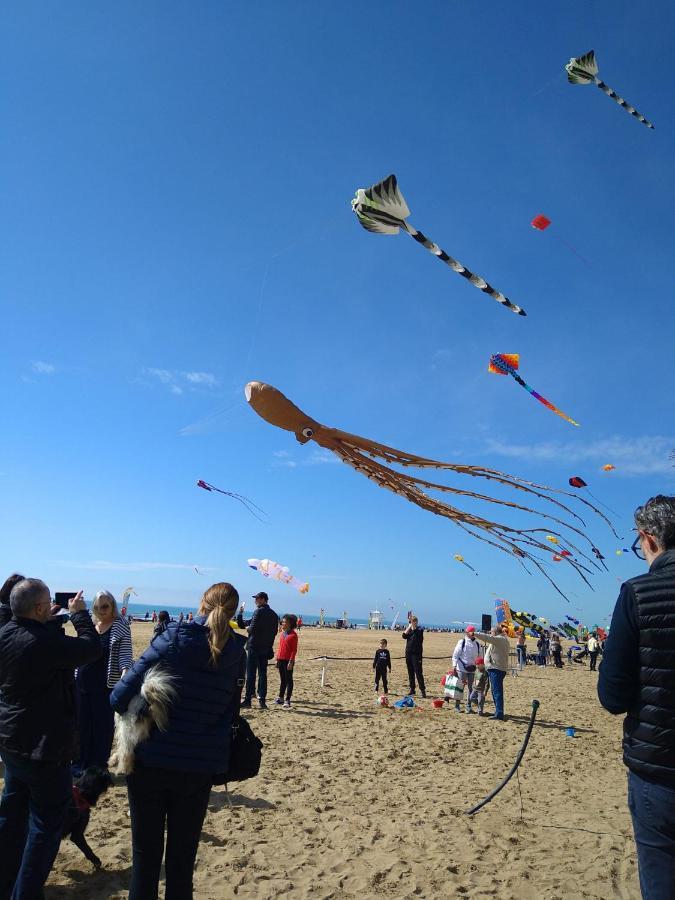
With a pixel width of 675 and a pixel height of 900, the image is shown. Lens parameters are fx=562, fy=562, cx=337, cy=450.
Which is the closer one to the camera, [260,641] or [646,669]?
[646,669]

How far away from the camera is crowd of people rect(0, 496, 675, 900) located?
199cm

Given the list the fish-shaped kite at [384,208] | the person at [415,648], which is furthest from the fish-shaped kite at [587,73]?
the person at [415,648]

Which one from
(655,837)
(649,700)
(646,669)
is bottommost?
(655,837)

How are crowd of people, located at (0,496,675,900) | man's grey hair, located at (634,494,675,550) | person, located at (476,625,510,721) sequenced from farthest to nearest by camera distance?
person, located at (476,625,510,721)
man's grey hair, located at (634,494,675,550)
crowd of people, located at (0,496,675,900)

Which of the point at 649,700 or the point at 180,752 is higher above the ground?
the point at 649,700

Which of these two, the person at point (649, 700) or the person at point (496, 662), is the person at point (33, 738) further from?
the person at point (496, 662)

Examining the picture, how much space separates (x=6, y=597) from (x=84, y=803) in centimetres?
143

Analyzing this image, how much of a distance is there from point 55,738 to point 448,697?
29.3 ft

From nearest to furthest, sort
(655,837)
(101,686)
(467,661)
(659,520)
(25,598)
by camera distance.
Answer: (655,837), (659,520), (25,598), (101,686), (467,661)

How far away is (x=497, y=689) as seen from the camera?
9.37 meters

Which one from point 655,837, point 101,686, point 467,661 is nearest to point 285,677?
point 467,661

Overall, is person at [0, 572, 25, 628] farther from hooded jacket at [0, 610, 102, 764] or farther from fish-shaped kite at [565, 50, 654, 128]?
fish-shaped kite at [565, 50, 654, 128]

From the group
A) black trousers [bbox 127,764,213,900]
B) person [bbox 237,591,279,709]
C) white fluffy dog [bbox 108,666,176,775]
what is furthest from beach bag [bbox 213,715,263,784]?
person [bbox 237,591,279,709]

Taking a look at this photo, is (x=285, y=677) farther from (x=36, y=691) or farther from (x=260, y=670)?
(x=36, y=691)
